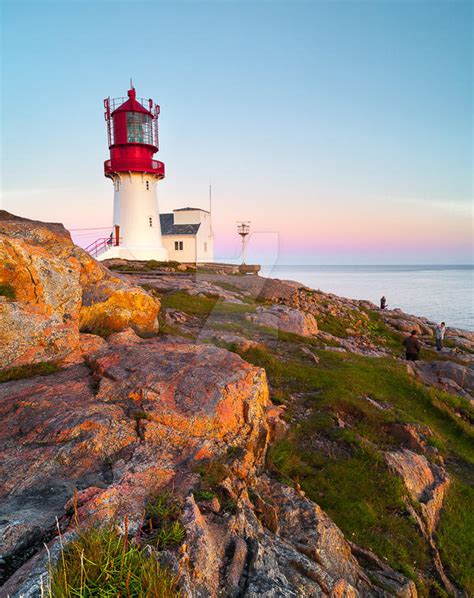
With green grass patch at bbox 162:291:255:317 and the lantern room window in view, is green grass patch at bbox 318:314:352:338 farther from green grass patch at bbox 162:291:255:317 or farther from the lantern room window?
the lantern room window

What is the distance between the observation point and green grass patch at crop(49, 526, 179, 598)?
313 centimetres

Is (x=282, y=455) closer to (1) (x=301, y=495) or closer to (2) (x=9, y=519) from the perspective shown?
(1) (x=301, y=495)

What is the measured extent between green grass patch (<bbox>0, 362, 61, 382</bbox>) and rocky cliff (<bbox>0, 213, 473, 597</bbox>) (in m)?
0.04

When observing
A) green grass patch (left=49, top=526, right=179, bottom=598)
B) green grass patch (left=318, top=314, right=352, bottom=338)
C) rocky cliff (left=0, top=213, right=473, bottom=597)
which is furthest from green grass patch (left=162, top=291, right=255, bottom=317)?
green grass patch (left=49, top=526, right=179, bottom=598)

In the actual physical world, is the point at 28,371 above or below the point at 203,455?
above

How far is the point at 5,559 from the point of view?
379 centimetres

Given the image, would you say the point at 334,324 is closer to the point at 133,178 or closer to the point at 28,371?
the point at 28,371

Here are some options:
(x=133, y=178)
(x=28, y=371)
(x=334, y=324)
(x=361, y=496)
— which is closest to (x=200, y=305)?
(x=334, y=324)

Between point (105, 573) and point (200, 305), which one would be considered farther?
point (200, 305)

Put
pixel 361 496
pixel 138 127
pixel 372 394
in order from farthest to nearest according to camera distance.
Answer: pixel 138 127 → pixel 372 394 → pixel 361 496

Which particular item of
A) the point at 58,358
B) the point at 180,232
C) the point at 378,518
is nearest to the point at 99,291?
the point at 58,358

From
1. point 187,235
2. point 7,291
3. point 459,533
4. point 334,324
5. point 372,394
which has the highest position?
point 187,235

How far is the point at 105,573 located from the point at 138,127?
46773 mm

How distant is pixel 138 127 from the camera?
43.4 metres
